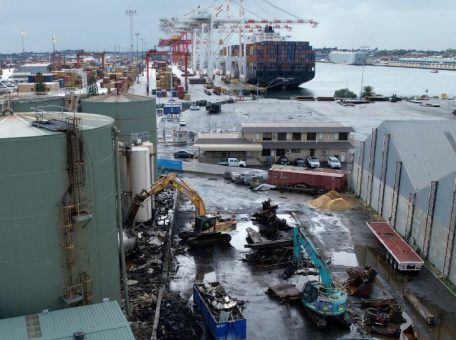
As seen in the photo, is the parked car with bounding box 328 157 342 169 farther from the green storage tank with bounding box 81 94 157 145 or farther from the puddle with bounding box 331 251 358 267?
the green storage tank with bounding box 81 94 157 145

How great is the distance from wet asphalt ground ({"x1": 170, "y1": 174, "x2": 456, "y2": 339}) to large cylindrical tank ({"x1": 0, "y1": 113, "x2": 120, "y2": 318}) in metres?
9.18

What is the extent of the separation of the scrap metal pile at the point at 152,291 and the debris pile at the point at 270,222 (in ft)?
21.3

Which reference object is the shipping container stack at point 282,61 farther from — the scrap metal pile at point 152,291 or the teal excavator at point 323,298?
the teal excavator at point 323,298

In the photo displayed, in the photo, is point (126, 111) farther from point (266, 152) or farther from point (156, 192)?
point (266, 152)

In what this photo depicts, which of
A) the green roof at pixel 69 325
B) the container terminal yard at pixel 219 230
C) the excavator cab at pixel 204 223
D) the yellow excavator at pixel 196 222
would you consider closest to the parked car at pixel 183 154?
the container terminal yard at pixel 219 230

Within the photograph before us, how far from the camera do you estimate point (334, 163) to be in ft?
162

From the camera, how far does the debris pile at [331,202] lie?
1454 inches

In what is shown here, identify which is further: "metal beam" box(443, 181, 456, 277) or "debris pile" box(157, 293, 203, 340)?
"metal beam" box(443, 181, 456, 277)

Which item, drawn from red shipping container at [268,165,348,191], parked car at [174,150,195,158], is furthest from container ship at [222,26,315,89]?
red shipping container at [268,165,348,191]

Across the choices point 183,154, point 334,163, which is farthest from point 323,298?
point 183,154

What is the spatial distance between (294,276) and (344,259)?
417 cm

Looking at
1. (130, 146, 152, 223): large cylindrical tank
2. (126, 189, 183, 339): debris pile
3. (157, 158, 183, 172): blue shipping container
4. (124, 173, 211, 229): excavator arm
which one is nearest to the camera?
(126, 189, 183, 339): debris pile

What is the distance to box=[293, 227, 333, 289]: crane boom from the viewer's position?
2098 cm

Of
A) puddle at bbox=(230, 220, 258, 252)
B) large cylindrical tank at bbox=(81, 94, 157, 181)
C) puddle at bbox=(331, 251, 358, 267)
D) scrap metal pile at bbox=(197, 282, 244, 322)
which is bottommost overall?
puddle at bbox=(331, 251, 358, 267)
